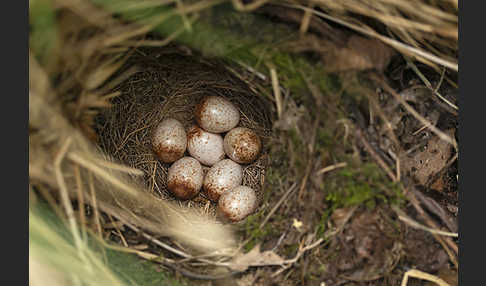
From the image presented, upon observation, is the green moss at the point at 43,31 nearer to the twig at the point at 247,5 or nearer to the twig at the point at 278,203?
the twig at the point at 247,5

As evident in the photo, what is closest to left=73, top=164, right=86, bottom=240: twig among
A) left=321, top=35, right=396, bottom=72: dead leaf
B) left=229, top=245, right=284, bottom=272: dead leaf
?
left=229, top=245, right=284, bottom=272: dead leaf

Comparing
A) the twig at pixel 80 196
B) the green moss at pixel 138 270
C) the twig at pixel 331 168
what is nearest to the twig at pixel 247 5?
the twig at pixel 331 168

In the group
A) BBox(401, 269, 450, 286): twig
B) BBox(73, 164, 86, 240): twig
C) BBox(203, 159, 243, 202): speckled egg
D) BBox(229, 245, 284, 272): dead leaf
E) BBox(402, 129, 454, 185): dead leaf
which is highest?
BBox(73, 164, 86, 240): twig

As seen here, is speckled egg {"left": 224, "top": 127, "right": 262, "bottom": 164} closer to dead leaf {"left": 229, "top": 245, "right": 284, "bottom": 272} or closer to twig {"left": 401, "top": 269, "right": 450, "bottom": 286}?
dead leaf {"left": 229, "top": 245, "right": 284, "bottom": 272}

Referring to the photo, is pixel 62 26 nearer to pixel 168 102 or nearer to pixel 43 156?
pixel 43 156

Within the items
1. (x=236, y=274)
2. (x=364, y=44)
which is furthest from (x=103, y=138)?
(x=364, y=44)

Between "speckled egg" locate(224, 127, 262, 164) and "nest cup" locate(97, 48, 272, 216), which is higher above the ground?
"nest cup" locate(97, 48, 272, 216)
